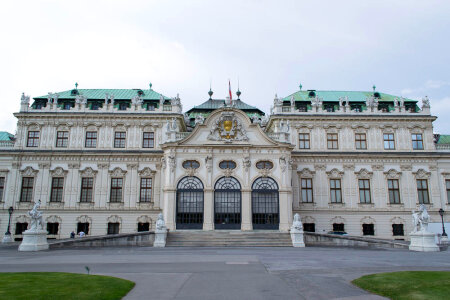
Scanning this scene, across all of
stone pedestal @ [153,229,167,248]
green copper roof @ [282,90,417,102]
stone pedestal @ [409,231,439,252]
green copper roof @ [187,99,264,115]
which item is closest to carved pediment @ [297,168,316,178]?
green copper roof @ [282,90,417,102]

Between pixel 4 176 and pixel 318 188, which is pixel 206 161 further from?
pixel 4 176

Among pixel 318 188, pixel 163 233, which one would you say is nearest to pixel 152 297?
pixel 163 233

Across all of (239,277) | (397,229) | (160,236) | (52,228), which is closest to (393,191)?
(397,229)

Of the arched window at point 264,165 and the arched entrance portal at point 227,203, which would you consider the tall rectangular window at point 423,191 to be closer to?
the arched window at point 264,165

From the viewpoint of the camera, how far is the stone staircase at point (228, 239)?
33.2 metres

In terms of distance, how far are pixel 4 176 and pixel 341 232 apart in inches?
1566

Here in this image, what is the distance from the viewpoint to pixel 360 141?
45.9 metres

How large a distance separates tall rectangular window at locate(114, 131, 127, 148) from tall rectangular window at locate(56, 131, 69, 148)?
5.87 meters

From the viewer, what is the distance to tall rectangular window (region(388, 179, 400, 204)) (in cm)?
4412

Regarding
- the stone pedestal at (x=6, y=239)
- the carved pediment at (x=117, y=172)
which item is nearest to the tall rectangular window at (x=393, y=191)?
the carved pediment at (x=117, y=172)

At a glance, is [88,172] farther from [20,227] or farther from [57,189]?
[20,227]

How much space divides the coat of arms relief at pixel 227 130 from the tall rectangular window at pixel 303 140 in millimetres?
8735

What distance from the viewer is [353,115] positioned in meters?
46.0

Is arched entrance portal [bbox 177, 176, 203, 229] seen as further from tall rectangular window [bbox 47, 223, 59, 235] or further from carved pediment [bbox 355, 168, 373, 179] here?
carved pediment [bbox 355, 168, 373, 179]
